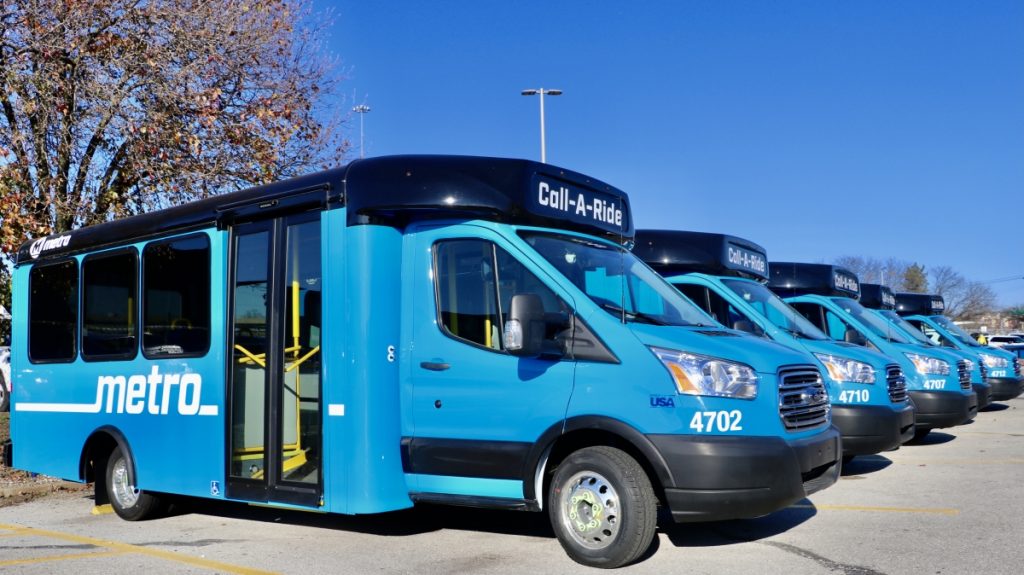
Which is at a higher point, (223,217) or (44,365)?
(223,217)

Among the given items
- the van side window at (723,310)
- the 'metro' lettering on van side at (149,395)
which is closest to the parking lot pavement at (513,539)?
the 'metro' lettering on van side at (149,395)

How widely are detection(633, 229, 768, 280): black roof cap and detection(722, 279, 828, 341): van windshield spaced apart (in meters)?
0.24

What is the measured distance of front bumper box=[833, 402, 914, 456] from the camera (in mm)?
9188

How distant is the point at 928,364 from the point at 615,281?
276 inches

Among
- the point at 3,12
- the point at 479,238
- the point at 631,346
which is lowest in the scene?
the point at 631,346

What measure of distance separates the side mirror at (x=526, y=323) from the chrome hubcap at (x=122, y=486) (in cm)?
450

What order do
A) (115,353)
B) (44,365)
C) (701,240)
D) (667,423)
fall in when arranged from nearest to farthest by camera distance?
(667,423) < (115,353) < (44,365) < (701,240)

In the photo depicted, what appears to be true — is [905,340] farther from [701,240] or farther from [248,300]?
[248,300]

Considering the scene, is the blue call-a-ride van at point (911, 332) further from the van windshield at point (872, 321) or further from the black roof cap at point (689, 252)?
the black roof cap at point (689, 252)

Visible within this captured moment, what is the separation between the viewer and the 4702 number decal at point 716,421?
18.1 ft

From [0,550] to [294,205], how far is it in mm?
3377

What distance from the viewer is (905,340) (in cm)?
1271

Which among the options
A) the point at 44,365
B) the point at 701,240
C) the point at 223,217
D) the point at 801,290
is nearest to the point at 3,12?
the point at 44,365

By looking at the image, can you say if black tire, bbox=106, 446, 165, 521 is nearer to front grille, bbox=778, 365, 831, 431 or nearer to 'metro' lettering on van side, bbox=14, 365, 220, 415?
'metro' lettering on van side, bbox=14, 365, 220, 415
